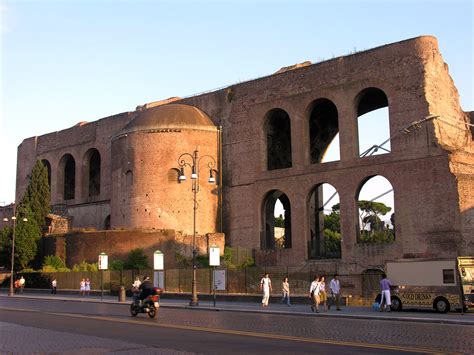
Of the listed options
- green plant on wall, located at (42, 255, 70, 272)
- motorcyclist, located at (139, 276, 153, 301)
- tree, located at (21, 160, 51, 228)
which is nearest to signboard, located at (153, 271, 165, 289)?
motorcyclist, located at (139, 276, 153, 301)

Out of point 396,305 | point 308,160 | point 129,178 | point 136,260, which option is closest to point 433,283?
point 396,305

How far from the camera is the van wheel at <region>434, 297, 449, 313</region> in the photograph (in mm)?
21597

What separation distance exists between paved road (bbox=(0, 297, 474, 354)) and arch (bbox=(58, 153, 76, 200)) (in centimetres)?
4761

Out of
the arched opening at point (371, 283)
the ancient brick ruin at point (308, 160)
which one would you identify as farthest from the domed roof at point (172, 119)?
the arched opening at point (371, 283)

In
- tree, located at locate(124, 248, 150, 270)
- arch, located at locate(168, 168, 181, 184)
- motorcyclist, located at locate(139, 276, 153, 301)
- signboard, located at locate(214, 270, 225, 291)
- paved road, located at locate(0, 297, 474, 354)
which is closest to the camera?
paved road, located at locate(0, 297, 474, 354)

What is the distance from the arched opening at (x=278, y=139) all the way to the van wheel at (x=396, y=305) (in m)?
25.2

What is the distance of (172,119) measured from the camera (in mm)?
48344

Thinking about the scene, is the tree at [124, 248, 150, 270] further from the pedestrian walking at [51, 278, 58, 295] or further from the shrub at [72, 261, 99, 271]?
the pedestrian walking at [51, 278, 58, 295]

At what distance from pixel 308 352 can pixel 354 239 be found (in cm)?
2954

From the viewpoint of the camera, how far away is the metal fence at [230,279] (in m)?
33.0

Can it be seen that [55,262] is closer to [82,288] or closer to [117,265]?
[117,265]

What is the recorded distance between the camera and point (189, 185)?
47.3 metres

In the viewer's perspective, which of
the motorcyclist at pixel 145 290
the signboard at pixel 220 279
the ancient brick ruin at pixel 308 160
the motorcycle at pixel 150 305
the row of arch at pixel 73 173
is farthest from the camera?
the row of arch at pixel 73 173

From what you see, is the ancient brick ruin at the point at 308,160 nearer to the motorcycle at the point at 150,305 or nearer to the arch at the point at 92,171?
the arch at the point at 92,171
